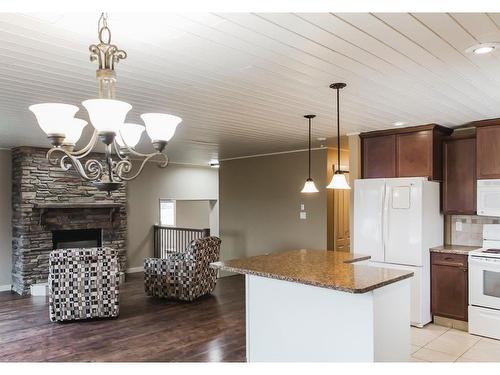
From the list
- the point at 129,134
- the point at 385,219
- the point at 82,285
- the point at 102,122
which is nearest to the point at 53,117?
the point at 102,122

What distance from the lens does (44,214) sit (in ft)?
21.3

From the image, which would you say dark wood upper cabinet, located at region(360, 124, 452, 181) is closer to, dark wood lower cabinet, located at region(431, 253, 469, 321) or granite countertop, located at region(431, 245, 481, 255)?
granite countertop, located at region(431, 245, 481, 255)

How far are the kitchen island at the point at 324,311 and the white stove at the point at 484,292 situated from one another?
5.41 ft

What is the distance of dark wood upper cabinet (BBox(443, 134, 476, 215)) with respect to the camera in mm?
4648

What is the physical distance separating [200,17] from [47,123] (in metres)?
0.83

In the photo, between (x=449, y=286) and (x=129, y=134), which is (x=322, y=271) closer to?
(x=129, y=134)

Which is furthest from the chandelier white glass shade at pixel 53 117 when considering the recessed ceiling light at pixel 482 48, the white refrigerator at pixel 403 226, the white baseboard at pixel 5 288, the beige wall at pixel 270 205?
the white baseboard at pixel 5 288

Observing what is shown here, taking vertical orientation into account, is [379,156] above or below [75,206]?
above

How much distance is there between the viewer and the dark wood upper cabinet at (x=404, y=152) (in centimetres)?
470

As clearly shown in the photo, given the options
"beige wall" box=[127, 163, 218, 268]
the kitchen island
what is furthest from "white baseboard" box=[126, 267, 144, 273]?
the kitchen island

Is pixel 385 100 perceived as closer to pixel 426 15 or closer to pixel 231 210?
pixel 426 15

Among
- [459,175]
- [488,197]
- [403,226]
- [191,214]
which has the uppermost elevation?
[459,175]

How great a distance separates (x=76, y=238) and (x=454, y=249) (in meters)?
5.84

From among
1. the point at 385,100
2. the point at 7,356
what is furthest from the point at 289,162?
the point at 7,356
